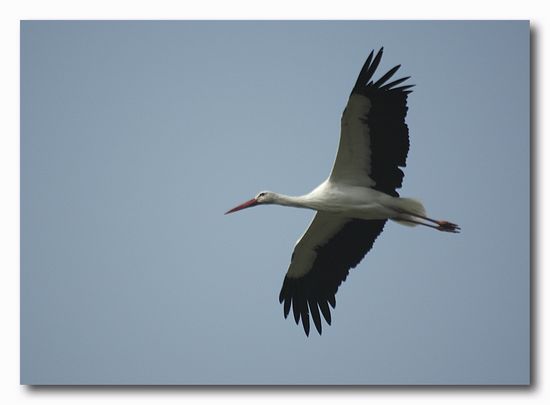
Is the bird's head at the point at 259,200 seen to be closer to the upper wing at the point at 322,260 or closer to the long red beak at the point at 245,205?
the long red beak at the point at 245,205

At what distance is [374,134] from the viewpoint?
19.1 feet

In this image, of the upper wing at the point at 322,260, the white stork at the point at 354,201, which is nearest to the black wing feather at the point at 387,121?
the white stork at the point at 354,201

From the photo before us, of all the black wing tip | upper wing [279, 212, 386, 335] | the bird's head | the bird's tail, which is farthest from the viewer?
upper wing [279, 212, 386, 335]

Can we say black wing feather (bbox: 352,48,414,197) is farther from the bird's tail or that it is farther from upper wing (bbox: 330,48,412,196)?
the bird's tail

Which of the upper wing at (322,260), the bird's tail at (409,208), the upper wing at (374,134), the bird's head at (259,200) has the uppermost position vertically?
the upper wing at (374,134)

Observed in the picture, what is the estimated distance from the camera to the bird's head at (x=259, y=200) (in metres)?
6.34

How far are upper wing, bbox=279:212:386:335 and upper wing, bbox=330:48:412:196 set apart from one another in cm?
48

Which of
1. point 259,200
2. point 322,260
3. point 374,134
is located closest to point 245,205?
point 259,200

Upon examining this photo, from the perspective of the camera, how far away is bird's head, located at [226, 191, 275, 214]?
634 cm

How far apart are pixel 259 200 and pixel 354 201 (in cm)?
77

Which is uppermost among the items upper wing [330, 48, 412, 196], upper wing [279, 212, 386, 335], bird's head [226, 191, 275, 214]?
upper wing [330, 48, 412, 196]

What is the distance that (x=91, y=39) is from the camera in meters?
5.79

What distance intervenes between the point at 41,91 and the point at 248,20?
1432 millimetres

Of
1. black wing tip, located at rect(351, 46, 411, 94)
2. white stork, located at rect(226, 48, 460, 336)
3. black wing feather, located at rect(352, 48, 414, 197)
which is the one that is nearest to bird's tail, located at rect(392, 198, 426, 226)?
white stork, located at rect(226, 48, 460, 336)
